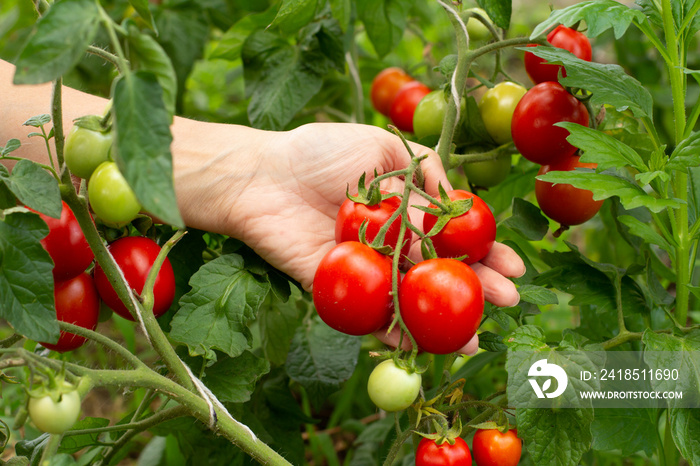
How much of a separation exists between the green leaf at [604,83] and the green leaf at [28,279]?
754 mm

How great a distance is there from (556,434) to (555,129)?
526 mm

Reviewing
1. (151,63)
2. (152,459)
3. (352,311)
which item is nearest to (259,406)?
(152,459)

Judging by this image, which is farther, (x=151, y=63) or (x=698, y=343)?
(x=698, y=343)

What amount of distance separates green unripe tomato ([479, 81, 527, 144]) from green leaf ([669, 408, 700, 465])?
2.00ft

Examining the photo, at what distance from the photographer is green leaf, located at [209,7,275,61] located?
1.54 meters

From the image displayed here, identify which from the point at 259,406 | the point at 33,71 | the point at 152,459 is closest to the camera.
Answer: the point at 33,71

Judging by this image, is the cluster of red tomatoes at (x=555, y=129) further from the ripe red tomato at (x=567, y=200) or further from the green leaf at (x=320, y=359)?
the green leaf at (x=320, y=359)

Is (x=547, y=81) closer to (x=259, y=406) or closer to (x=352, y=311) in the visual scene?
(x=352, y=311)

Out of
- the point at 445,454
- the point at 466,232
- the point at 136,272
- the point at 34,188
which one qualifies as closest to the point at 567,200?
the point at 466,232

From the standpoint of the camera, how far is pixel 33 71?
48 cm

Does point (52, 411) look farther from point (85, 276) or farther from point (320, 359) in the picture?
point (320, 359)

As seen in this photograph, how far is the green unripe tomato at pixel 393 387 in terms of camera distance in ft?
2.65

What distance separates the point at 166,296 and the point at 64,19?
0.53 meters

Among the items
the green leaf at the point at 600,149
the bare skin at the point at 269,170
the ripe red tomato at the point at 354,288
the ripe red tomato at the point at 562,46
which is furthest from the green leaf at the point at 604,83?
the ripe red tomato at the point at 354,288
